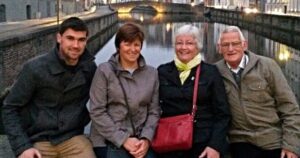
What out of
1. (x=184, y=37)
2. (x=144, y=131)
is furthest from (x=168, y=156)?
(x=184, y=37)

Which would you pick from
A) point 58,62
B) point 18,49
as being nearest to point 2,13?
point 18,49

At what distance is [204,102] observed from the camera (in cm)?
255

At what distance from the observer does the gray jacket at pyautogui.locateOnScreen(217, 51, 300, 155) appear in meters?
2.53

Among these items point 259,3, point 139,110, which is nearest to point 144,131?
point 139,110

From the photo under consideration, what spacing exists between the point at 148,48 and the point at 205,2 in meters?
44.1

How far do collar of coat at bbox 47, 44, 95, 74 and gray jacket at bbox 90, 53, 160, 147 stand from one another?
0.28 ft

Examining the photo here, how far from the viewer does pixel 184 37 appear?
255 cm

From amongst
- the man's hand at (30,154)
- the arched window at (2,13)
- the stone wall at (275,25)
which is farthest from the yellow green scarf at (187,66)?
the stone wall at (275,25)

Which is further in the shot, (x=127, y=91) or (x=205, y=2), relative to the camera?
(x=205, y=2)

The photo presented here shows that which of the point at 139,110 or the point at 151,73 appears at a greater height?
the point at 151,73

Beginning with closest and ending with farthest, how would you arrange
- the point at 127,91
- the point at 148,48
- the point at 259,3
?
the point at 127,91 < the point at 148,48 < the point at 259,3

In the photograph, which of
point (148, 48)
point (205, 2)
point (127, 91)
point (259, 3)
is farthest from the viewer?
point (205, 2)

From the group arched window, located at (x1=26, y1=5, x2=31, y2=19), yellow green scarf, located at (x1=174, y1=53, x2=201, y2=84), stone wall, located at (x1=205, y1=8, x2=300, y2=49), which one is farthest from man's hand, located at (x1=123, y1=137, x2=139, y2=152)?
arched window, located at (x1=26, y1=5, x2=31, y2=19)

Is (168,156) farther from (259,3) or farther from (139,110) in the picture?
(259,3)
